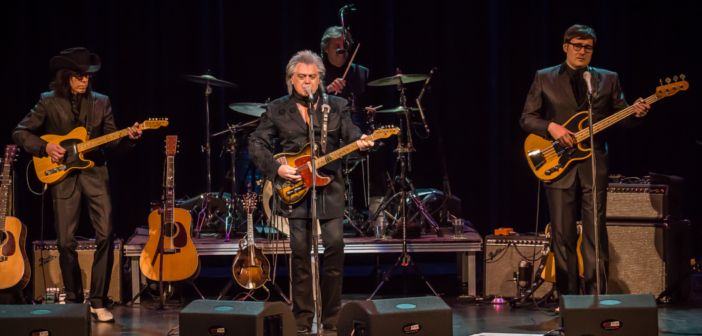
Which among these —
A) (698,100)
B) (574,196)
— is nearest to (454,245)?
(574,196)

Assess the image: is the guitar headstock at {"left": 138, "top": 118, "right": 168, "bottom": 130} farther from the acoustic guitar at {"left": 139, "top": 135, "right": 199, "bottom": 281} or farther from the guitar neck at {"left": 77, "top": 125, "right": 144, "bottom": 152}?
the acoustic guitar at {"left": 139, "top": 135, "right": 199, "bottom": 281}

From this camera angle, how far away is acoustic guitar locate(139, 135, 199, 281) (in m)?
5.91

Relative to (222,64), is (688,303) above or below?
below

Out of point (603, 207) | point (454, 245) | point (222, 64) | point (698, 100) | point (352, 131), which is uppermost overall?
point (222, 64)

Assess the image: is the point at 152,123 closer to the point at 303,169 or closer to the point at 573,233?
the point at 303,169

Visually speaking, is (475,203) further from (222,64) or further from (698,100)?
(222,64)

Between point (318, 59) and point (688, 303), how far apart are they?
3809 millimetres

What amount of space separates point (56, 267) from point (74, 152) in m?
1.43

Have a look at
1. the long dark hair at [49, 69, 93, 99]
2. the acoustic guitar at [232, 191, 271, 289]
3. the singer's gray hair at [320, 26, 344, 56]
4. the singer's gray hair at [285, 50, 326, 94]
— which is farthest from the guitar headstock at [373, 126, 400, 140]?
the long dark hair at [49, 69, 93, 99]

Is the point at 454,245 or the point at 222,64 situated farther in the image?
the point at 222,64

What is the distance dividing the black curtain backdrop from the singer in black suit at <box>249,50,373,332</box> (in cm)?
324

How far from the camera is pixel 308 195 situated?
15.2 ft

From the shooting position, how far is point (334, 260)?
4.68 metres

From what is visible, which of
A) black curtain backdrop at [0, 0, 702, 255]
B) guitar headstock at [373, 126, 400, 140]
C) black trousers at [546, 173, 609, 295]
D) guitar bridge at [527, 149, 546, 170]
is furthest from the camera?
black curtain backdrop at [0, 0, 702, 255]
